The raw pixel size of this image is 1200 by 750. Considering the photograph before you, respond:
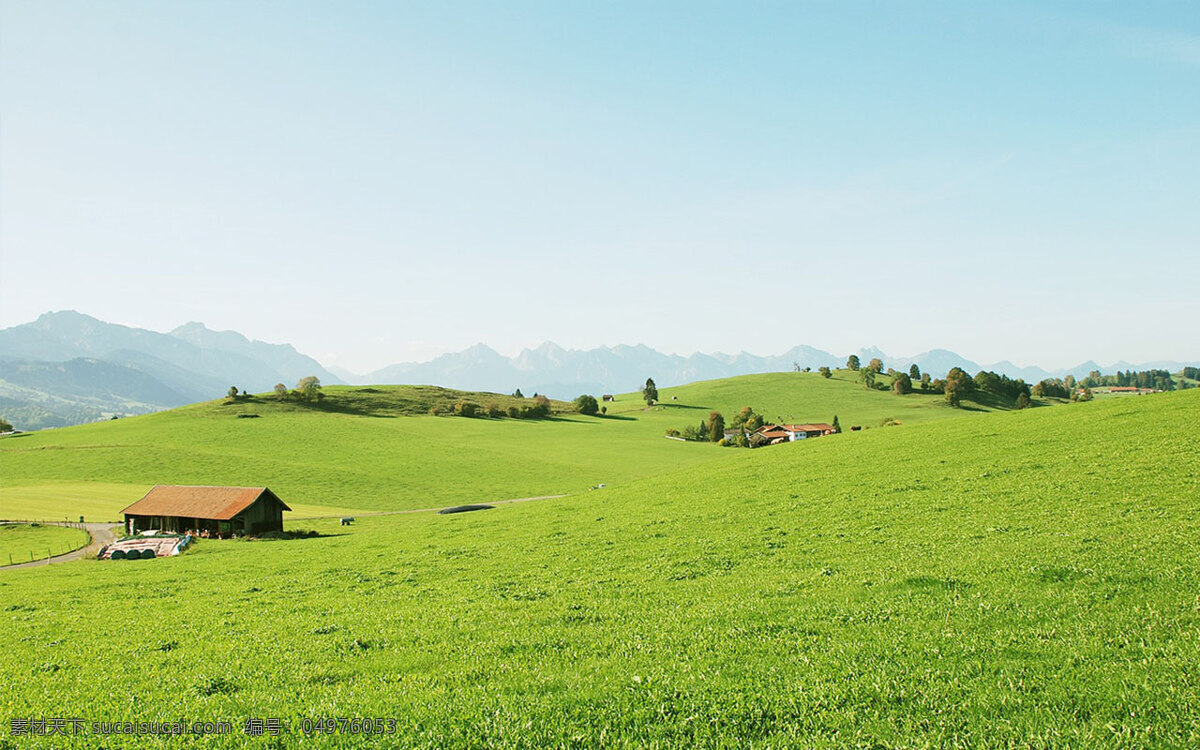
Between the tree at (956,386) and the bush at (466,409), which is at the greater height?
the tree at (956,386)

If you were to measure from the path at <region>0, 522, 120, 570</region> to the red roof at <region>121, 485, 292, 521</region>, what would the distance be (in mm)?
2593

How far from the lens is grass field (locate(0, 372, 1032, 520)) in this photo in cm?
8156

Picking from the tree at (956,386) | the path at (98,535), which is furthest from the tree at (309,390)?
the tree at (956,386)

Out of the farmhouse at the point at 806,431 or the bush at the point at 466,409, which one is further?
the bush at the point at 466,409

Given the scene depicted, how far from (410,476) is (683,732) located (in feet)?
301

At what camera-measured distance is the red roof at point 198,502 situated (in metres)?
61.5

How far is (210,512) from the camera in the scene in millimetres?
61688

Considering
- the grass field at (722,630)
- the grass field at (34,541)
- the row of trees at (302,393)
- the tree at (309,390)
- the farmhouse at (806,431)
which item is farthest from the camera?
the tree at (309,390)

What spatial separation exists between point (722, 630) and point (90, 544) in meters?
63.2

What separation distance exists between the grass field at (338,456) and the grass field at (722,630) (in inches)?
1925

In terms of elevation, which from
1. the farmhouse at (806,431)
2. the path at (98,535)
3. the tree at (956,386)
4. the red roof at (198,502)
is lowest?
the path at (98,535)

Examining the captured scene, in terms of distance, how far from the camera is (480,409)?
180m

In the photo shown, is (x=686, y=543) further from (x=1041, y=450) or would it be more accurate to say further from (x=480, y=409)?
(x=480, y=409)

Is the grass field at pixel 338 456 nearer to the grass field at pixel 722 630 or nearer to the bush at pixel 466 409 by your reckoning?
the bush at pixel 466 409
